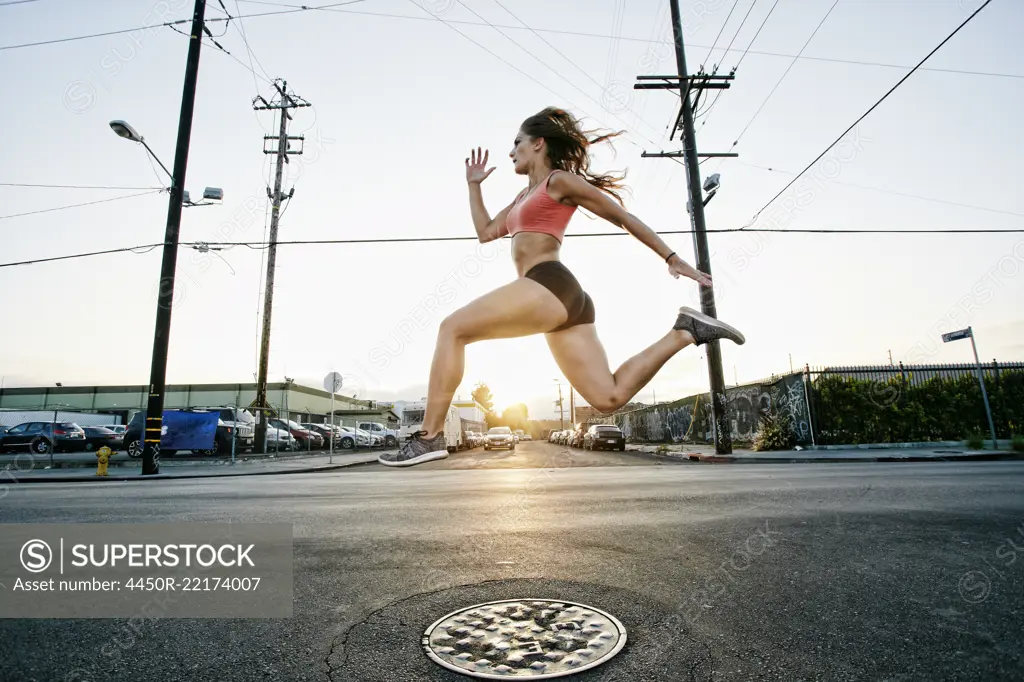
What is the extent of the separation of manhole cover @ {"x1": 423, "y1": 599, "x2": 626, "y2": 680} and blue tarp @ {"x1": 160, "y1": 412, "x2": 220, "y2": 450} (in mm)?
19570

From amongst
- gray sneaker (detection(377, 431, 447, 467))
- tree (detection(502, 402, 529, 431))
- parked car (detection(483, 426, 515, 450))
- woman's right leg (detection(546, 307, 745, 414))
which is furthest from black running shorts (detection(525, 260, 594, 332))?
tree (detection(502, 402, 529, 431))

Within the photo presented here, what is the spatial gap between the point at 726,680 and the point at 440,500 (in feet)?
14.7

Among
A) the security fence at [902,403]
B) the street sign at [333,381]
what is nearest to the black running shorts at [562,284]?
the street sign at [333,381]

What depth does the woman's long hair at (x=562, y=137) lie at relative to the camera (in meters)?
2.74

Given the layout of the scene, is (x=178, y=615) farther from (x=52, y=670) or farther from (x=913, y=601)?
(x=913, y=601)

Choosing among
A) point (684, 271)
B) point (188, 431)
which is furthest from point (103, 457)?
point (684, 271)

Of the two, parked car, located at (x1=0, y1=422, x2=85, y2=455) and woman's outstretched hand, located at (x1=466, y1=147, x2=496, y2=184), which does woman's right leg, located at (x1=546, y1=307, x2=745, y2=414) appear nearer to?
woman's outstretched hand, located at (x1=466, y1=147, x2=496, y2=184)

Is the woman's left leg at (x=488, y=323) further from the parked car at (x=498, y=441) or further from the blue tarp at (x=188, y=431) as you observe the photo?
the parked car at (x=498, y=441)

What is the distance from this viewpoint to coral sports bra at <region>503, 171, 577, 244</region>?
250cm

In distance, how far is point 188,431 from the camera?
18844mm

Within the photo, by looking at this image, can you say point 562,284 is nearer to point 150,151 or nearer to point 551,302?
point 551,302

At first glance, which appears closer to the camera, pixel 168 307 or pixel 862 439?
pixel 168 307

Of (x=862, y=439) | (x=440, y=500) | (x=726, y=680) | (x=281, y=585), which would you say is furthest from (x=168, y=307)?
(x=862, y=439)

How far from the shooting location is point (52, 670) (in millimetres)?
1965
